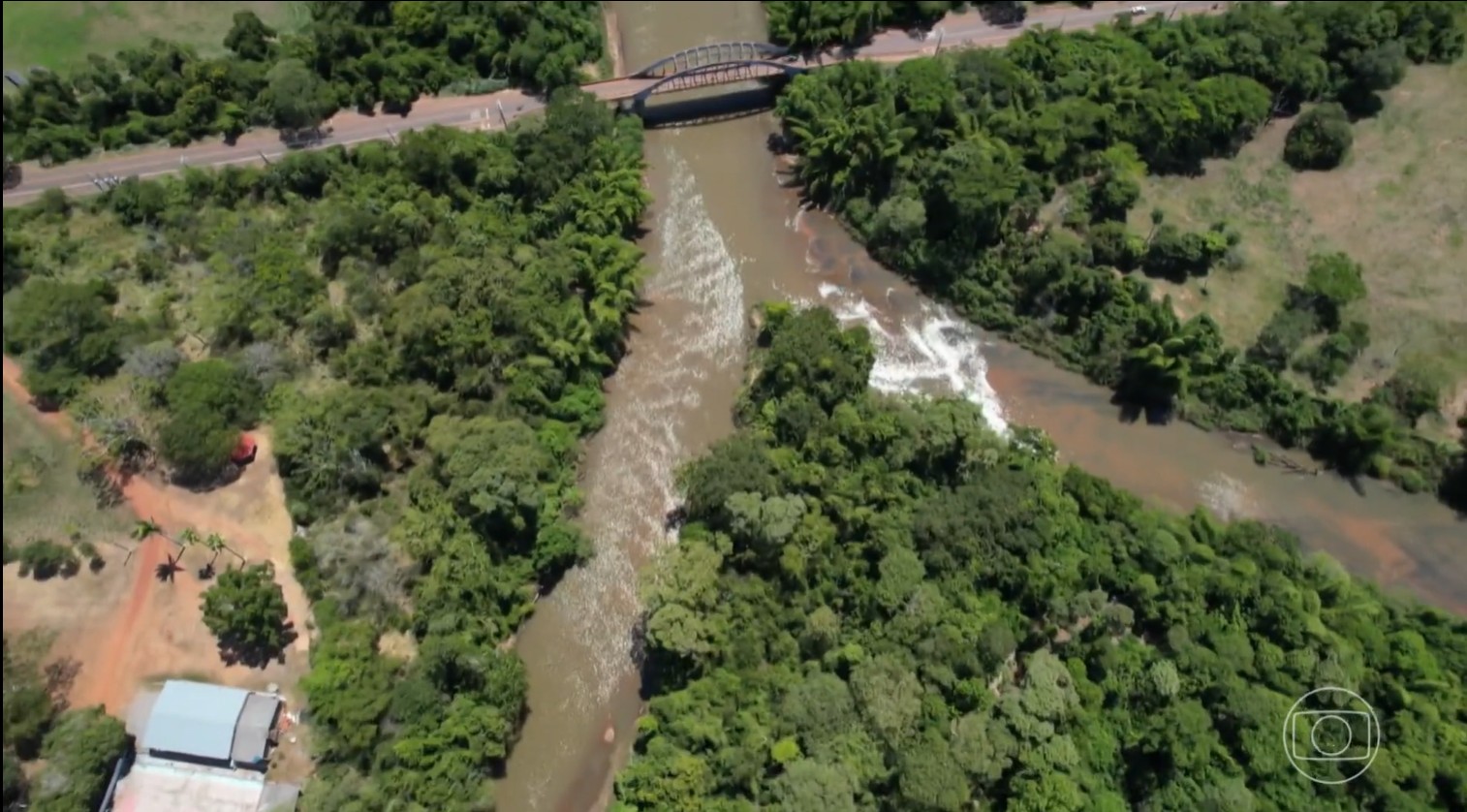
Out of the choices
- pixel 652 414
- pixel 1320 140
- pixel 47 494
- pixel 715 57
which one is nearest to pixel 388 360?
pixel 652 414

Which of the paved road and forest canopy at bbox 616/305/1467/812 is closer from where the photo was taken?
forest canopy at bbox 616/305/1467/812

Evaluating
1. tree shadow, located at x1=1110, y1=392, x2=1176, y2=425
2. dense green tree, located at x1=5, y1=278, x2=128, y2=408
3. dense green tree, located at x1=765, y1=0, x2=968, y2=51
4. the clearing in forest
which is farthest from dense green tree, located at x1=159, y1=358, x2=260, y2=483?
tree shadow, located at x1=1110, y1=392, x2=1176, y2=425

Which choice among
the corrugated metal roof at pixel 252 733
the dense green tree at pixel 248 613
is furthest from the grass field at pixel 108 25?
the corrugated metal roof at pixel 252 733

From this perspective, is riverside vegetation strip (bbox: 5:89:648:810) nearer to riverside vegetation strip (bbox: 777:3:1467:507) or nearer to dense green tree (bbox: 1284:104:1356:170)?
riverside vegetation strip (bbox: 777:3:1467:507)

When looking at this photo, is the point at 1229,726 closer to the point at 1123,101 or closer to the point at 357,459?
the point at 1123,101

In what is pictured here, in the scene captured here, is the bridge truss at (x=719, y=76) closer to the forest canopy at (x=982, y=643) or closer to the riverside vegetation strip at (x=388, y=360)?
the riverside vegetation strip at (x=388, y=360)

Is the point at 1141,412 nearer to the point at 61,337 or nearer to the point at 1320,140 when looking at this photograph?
the point at 1320,140

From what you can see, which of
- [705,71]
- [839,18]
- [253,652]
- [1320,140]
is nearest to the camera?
[253,652]

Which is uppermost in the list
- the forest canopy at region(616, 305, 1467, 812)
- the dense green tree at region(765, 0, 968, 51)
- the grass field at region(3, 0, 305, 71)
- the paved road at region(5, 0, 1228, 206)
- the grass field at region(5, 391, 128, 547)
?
the grass field at region(3, 0, 305, 71)
